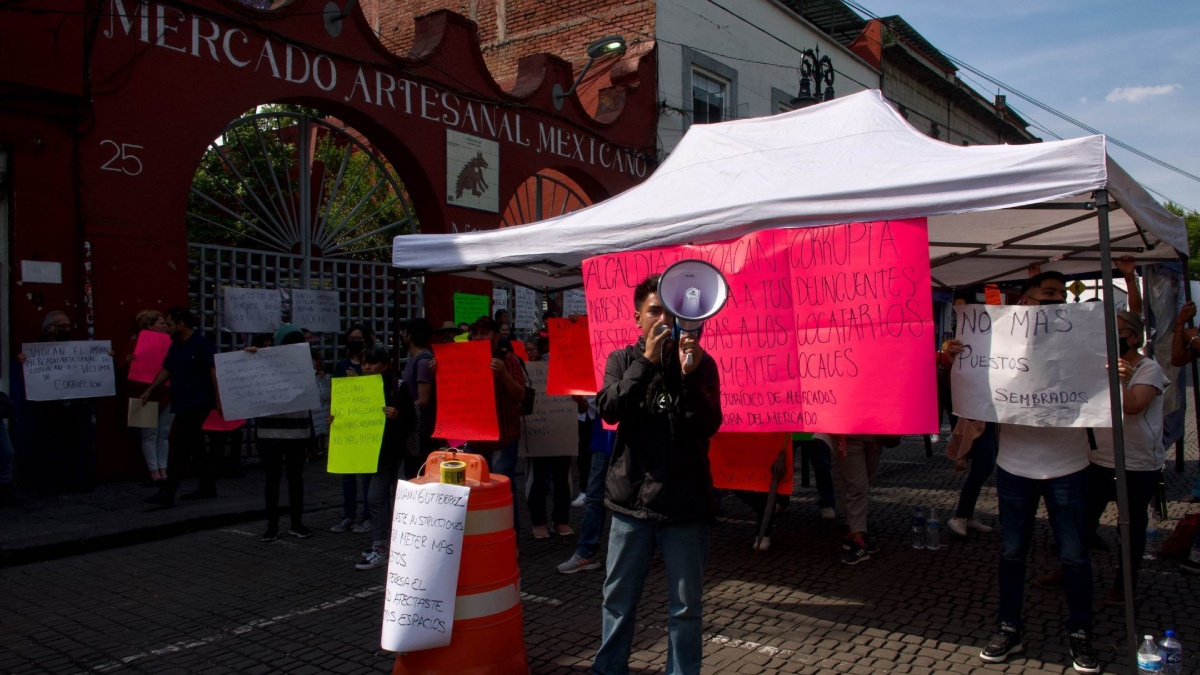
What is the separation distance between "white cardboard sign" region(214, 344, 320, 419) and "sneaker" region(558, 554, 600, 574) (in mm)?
2494

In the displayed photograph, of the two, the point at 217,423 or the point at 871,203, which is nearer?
the point at 871,203

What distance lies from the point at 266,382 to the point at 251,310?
351 cm

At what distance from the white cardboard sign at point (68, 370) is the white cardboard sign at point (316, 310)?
2632 millimetres

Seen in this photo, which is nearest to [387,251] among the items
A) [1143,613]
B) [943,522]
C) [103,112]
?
[103,112]

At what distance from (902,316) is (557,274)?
3.66m

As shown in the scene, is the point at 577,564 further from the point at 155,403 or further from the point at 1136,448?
the point at 155,403

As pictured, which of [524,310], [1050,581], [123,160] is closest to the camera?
[1050,581]

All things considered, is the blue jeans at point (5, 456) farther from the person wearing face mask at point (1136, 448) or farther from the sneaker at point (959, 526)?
the person wearing face mask at point (1136, 448)

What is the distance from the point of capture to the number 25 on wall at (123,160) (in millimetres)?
8461

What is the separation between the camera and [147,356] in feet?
27.6

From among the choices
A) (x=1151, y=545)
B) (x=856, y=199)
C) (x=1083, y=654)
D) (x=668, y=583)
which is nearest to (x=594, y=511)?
(x=668, y=583)

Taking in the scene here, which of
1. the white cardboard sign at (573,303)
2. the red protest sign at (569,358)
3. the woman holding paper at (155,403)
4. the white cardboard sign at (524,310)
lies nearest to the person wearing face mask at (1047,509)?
the red protest sign at (569,358)

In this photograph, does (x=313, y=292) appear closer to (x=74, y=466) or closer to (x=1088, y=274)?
(x=74, y=466)

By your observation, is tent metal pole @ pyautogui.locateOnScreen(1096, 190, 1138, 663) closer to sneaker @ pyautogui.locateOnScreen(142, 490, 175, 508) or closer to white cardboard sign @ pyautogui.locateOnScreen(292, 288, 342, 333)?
sneaker @ pyautogui.locateOnScreen(142, 490, 175, 508)
